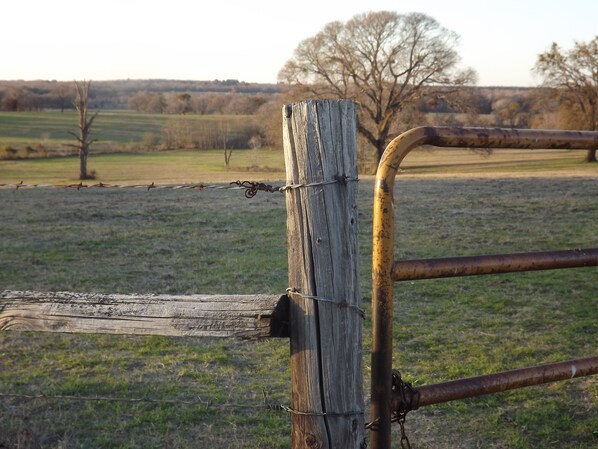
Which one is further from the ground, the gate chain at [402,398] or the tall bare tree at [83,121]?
the tall bare tree at [83,121]


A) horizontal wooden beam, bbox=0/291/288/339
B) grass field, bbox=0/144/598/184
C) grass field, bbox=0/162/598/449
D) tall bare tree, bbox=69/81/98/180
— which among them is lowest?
grass field, bbox=0/162/598/449

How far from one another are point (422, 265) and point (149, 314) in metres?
0.89

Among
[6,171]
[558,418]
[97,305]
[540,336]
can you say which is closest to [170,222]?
[540,336]

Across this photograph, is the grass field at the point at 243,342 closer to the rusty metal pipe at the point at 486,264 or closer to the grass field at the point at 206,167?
the rusty metal pipe at the point at 486,264

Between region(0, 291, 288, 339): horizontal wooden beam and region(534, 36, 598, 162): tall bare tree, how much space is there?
3967cm

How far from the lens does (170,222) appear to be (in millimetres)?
12961

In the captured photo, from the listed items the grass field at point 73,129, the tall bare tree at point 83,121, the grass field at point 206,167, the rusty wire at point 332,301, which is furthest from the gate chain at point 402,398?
the grass field at point 73,129

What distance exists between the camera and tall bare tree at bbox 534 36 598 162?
37656 mm

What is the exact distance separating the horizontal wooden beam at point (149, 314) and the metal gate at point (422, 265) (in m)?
0.33

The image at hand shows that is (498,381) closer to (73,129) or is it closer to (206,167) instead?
(206,167)

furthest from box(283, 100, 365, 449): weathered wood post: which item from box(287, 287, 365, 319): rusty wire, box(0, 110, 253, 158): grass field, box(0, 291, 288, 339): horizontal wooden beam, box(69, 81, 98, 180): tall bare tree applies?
box(0, 110, 253, 158): grass field

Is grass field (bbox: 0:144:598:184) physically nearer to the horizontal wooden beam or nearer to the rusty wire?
the horizontal wooden beam

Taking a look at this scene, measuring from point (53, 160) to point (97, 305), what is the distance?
1866 inches

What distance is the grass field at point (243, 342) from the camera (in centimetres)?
382
